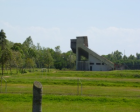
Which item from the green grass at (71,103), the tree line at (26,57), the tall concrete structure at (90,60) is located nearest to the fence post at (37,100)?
the green grass at (71,103)

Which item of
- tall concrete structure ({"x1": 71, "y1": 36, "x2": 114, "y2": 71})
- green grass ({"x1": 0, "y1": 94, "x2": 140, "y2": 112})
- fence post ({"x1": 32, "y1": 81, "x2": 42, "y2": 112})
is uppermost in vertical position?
tall concrete structure ({"x1": 71, "y1": 36, "x2": 114, "y2": 71})

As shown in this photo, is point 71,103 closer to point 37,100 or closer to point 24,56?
point 37,100

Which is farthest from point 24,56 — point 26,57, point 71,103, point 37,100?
point 37,100

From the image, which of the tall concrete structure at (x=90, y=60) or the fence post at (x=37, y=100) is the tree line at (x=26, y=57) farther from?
the fence post at (x=37, y=100)

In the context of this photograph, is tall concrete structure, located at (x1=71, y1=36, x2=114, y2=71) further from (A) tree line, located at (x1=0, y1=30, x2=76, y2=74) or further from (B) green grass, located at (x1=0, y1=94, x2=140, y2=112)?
(B) green grass, located at (x1=0, y1=94, x2=140, y2=112)

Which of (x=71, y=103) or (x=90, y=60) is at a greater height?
(x=90, y=60)

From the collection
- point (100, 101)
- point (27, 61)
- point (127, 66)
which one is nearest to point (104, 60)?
point (27, 61)

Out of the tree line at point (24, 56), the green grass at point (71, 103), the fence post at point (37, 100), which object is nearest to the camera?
the fence post at point (37, 100)

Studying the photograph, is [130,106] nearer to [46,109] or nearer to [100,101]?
[100,101]

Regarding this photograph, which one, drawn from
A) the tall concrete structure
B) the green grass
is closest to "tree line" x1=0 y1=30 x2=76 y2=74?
the tall concrete structure

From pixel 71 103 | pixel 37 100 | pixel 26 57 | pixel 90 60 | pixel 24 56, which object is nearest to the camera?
pixel 37 100

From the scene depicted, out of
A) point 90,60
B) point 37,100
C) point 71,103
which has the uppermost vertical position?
point 90,60

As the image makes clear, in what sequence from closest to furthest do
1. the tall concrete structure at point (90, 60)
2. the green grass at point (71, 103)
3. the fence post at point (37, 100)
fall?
the fence post at point (37, 100) → the green grass at point (71, 103) → the tall concrete structure at point (90, 60)

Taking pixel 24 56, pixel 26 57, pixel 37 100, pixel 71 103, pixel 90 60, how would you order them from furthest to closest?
1. pixel 26 57
2. pixel 90 60
3. pixel 24 56
4. pixel 71 103
5. pixel 37 100
